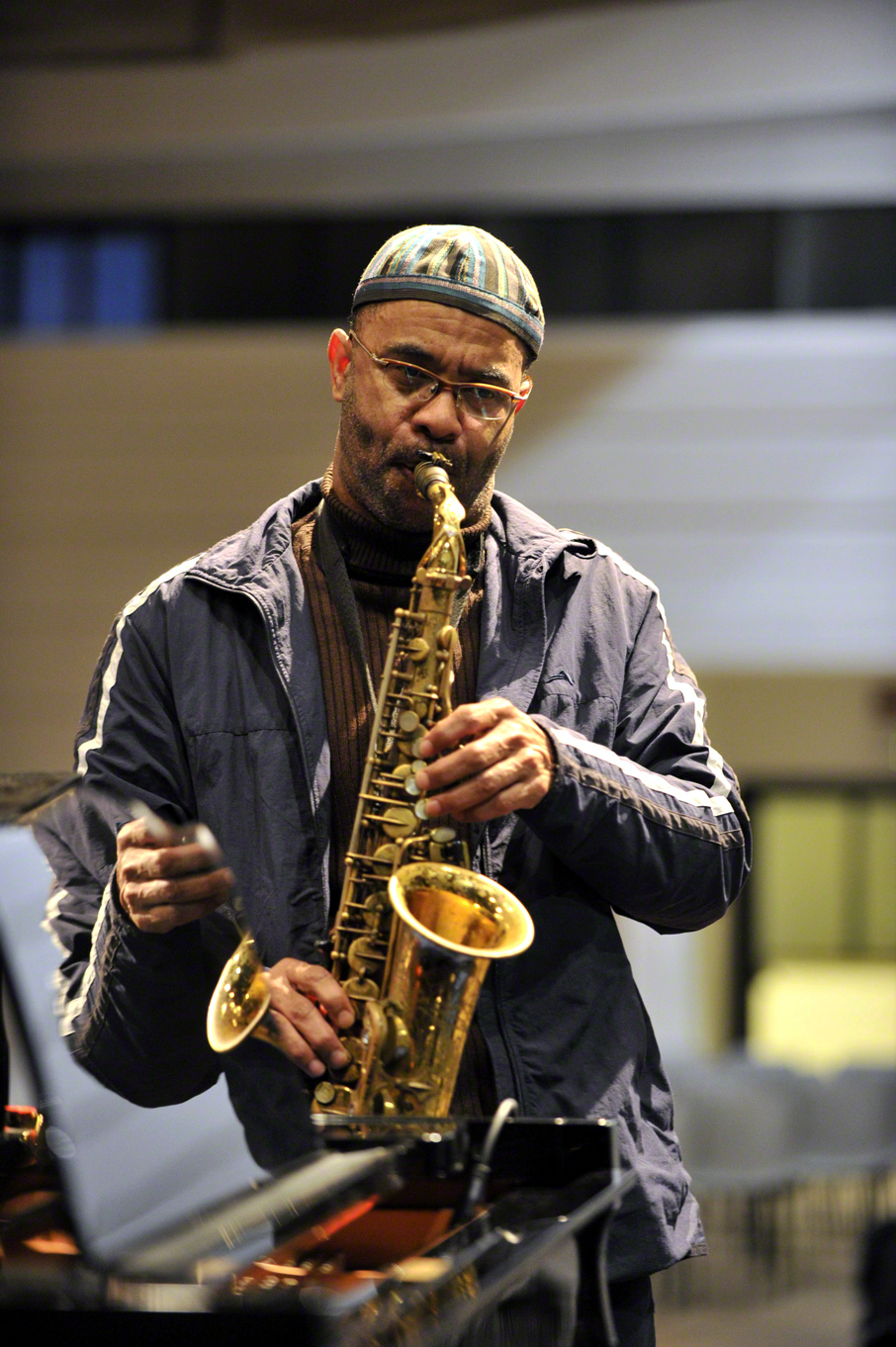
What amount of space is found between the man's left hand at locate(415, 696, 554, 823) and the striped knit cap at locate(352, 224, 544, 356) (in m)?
0.50

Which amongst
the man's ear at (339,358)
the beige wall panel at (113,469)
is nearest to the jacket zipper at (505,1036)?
the man's ear at (339,358)

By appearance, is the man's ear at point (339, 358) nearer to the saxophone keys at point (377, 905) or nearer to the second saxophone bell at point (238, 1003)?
the saxophone keys at point (377, 905)

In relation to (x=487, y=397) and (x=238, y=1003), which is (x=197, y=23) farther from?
(x=238, y=1003)

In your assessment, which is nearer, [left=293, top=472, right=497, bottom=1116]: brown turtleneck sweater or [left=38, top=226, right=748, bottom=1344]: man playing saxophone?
[left=38, top=226, right=748, bottom=1344]: man playing saxophone

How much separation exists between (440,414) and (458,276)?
0.51 feet

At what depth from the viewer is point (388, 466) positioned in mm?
1861

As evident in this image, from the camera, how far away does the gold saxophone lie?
62.7 inches

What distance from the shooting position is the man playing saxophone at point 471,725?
1.63 metres

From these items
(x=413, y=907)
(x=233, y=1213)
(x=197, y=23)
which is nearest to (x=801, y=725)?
(x=197, y=23)

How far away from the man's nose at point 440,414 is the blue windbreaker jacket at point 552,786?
18 cm

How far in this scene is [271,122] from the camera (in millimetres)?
7012

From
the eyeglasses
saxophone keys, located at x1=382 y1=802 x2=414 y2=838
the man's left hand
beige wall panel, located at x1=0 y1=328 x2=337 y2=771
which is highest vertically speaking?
the eyeglasses

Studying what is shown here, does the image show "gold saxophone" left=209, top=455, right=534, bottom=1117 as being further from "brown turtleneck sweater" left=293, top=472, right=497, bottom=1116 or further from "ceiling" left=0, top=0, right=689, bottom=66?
"ceiling" left=0, top=0, right=689, bottom=66

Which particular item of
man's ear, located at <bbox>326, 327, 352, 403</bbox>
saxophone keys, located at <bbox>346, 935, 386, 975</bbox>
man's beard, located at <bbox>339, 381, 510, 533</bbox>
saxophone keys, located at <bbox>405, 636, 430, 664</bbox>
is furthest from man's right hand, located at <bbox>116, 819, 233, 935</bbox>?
man's ear, located at <bbox>326, 327, 352, 403</bbox>
